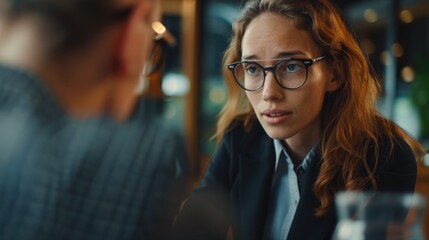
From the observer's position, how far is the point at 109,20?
28.0 inches

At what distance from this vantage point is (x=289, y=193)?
1380 mm

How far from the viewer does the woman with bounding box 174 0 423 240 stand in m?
1.25

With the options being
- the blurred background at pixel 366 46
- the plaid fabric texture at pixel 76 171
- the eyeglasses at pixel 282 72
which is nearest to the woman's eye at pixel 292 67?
the eyeglasses at pixel 282 72

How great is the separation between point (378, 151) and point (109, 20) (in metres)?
0.82

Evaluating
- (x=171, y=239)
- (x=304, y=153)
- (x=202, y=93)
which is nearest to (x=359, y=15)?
(x=202, y=93)

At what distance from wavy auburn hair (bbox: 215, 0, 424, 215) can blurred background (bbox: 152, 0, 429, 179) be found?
1.30m

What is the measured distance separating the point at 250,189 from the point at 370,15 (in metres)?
3.47

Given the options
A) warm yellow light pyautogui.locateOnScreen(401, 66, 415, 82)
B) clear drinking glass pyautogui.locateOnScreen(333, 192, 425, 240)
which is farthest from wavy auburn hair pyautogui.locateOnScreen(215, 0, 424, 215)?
warm yellow light pyautogui.locateOnScreen(401, 66, 415, 82)

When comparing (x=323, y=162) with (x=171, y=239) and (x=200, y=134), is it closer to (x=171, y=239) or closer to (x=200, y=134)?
(x=171, y=239)

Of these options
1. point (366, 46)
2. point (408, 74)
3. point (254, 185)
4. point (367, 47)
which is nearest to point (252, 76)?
point (254, 185)

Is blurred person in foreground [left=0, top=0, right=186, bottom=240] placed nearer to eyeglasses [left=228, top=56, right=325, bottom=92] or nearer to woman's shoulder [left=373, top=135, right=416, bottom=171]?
eyeglasses [left=228, top=56, right=325, bottom=92]

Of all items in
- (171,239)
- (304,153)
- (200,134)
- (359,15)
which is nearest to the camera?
(171,239)

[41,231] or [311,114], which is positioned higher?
[311,114]

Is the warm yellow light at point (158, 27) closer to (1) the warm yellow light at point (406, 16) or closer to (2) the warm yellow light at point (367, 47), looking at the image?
(2) the warm yellow light at point (367, 47)
